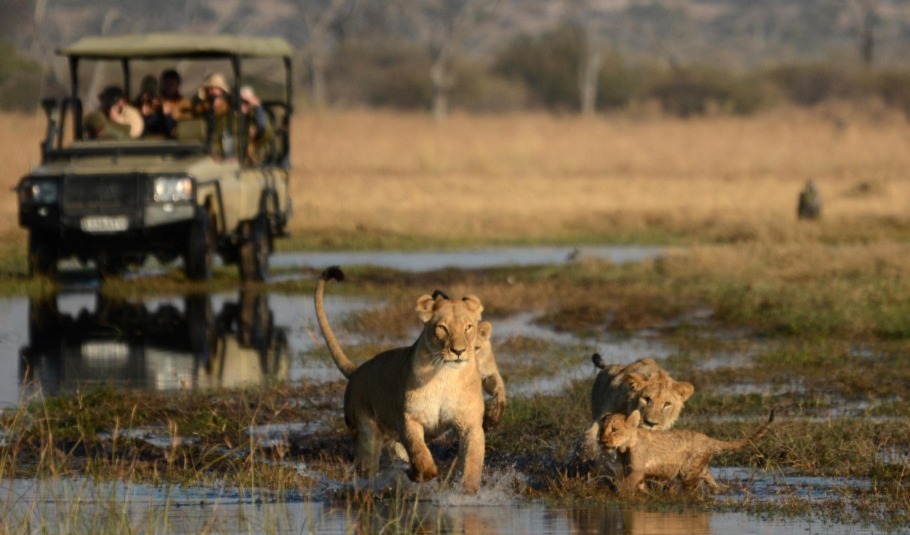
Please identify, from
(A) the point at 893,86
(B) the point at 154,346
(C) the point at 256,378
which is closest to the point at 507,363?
(C) the point at 256,378

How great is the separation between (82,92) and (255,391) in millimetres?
39362

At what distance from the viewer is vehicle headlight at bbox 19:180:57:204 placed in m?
15.0

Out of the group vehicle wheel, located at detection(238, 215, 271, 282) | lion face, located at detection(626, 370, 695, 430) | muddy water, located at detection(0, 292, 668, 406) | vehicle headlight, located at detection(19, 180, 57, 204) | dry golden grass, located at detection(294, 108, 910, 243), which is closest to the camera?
lion face, located at detection(626, 370, 695, 430)

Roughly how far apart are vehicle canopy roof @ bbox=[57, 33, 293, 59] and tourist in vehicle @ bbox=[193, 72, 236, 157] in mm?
318

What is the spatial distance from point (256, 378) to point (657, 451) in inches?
154

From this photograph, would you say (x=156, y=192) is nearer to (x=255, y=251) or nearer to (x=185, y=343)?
(x=255, y=251)

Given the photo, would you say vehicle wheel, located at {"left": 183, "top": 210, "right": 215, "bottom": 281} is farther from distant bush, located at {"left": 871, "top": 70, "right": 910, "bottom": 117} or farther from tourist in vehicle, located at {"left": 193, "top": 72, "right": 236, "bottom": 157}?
distant bush, located at {"left": 871, "top": 70, "right": 910, "bottom": 117}

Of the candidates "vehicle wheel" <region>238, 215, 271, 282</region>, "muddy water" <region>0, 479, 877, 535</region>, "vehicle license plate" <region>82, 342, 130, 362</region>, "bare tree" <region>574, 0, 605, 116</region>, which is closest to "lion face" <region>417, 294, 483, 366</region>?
"muddy water" <region>0, 479, 877, 535</region>

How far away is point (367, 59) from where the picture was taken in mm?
65938

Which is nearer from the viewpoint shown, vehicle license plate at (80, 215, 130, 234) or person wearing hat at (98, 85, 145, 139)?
vehicle license plate at (80, 215, 130, 234)

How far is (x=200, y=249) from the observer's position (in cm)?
1541

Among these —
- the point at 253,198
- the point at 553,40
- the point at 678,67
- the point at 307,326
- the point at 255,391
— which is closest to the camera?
the point at 255,391

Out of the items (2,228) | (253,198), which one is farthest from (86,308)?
(2,228)

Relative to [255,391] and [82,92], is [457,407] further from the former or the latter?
[82,92]
